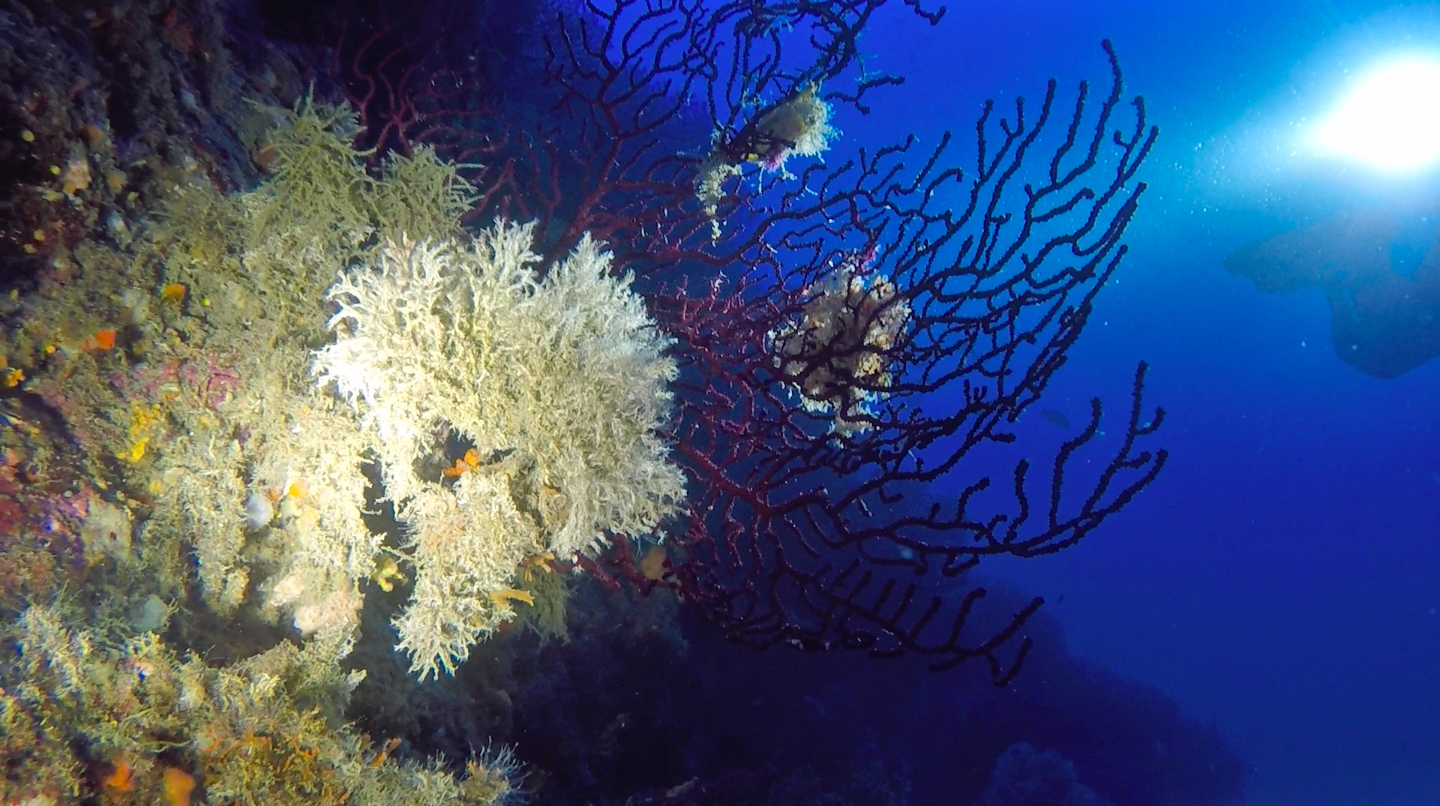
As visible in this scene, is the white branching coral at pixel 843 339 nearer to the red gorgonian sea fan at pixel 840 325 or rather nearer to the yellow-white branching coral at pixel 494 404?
the red gorgonian sea fan at pixel 840 325

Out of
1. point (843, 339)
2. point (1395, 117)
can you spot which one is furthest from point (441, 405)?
point (1395, 117)

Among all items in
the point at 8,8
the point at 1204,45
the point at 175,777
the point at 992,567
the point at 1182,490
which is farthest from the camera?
the point at 1182,490

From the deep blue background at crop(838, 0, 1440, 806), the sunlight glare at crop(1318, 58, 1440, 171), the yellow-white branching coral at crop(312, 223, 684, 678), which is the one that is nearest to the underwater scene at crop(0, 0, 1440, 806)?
the yellow-white branching coral at crop(312, 223, 684, 678)

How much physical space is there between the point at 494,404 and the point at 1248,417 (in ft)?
264

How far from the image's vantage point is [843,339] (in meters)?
4.07

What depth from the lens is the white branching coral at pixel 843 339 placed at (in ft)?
12.9

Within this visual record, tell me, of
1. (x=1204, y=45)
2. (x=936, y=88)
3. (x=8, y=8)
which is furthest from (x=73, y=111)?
(x=936, y=88)

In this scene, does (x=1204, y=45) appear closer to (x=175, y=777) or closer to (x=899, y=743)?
(x=899, y=743)

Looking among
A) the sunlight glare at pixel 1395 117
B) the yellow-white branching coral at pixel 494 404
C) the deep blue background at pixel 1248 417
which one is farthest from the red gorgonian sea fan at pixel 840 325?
the deep blue background at pixel 1248 417

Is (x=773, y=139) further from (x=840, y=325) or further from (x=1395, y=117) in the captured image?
(x=1395, y=117)

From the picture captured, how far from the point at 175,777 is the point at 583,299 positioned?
2192mm

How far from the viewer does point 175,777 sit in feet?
7.12

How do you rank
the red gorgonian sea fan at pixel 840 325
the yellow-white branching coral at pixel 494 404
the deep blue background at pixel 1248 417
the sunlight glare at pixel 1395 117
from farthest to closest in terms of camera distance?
the deep blue background at pixel 1248 417 < the sunlight glare at pixel 1395 117 < the red gorgonian sea fan at pixel 840 325 < the yellow-white branching coral at pixel 494 404

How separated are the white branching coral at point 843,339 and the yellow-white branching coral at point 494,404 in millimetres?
1375
